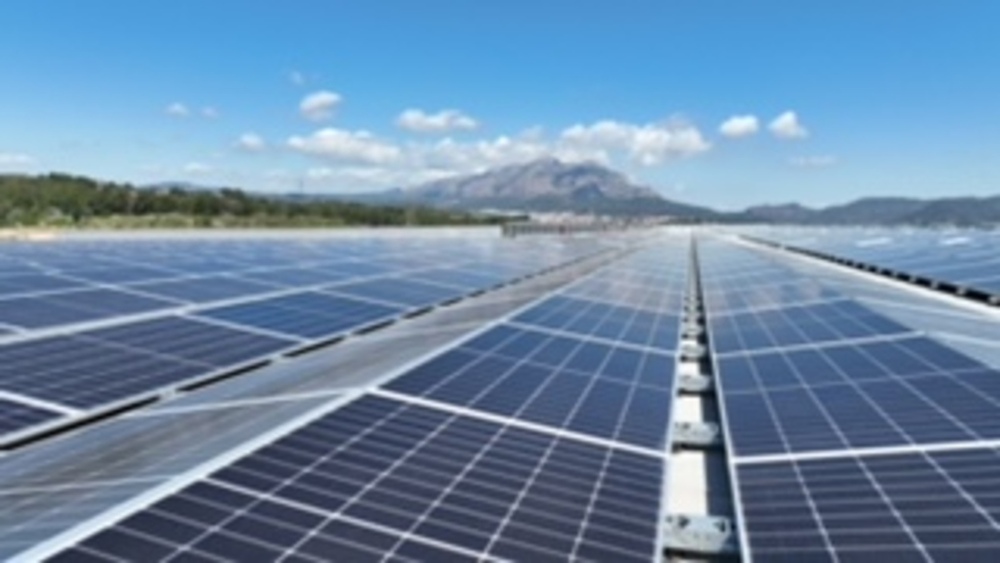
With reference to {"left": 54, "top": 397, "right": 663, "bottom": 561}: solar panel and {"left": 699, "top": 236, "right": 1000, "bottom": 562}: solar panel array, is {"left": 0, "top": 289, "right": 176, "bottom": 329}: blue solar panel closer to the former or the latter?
{"left": 54, "top": 397, "right": 663, "bottom": 561}: solar panel

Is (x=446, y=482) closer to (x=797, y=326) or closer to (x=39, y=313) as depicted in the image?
(x=797, y=326)

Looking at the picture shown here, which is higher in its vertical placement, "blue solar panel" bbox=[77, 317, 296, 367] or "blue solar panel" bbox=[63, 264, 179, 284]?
"blue solar panel" bbox=[63, 264, 179, 284]

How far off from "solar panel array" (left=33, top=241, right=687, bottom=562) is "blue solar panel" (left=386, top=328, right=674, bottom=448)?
45 millimetres

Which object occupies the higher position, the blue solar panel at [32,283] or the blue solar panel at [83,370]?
the blue solar panel at [32,283]

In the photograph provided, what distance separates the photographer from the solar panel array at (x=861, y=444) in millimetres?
7867

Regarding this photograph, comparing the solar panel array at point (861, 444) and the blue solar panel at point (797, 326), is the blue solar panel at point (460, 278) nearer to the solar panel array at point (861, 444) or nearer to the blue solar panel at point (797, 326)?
the blue solar panel at point (797, 326)

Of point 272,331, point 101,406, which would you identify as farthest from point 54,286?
Answer: point 101,406

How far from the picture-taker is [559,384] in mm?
13992

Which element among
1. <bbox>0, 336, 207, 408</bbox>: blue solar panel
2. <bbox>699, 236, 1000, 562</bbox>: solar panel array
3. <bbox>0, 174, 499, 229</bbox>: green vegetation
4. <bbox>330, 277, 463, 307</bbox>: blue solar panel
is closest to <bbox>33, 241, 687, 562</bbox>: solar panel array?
<bbox>699, 236, 1000, 562</bbox>: solar panel array

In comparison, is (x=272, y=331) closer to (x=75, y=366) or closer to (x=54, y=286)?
(x=75, y=366)

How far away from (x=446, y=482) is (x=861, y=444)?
5.21 m

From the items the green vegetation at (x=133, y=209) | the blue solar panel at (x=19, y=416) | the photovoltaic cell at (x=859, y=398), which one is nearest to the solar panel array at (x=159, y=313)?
the blue solar panel at (x=19, y=416)

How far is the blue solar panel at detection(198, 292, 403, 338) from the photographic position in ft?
71.3

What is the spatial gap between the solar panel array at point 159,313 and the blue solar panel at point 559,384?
208 inches
